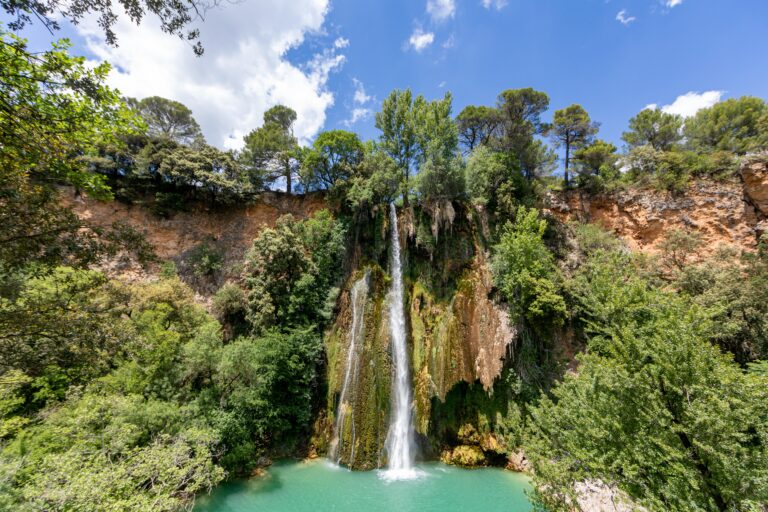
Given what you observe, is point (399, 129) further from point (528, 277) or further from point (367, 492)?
point (367, 492)

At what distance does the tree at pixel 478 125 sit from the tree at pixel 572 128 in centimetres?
517

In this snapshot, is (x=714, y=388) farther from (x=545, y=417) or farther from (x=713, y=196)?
(x=713, y=196)

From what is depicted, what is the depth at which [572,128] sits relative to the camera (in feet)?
77.6

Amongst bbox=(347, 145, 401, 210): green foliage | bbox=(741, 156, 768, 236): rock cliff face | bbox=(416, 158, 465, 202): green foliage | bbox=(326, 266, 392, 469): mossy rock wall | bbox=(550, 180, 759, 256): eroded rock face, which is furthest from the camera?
bbox=(347, 145, 401, 210): green foliage

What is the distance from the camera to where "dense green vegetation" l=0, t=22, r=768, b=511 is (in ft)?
16.9

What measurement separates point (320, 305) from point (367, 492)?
30.6ft

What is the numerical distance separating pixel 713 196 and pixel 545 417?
18.9m

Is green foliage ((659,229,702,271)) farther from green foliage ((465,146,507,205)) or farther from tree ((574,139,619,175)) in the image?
green foliage ((465,146,507,205))

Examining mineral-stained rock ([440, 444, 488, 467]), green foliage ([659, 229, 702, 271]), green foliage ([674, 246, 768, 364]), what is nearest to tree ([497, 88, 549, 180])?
green foliage ([659, 229, 702, 271])

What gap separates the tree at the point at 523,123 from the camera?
22.0 metres

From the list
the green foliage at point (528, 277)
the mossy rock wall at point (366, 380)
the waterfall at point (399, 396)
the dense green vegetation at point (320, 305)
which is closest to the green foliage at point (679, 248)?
the dense green vegetation at point (320, 305)

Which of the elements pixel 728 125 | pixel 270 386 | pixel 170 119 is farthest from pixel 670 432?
pixel 170 119

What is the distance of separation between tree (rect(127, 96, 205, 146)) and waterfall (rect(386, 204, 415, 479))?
70.8 feet

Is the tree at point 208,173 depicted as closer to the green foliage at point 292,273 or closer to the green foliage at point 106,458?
the green foliage at point 292,273
